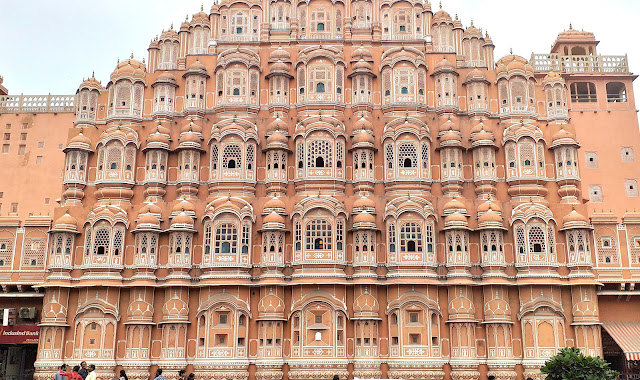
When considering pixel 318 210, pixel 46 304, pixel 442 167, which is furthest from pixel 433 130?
pixel 46 304

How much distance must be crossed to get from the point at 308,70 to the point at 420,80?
248 inches

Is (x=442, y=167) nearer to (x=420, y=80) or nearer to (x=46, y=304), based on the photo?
(x=420, y=80)

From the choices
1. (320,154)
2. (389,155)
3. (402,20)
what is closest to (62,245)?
(320,154)

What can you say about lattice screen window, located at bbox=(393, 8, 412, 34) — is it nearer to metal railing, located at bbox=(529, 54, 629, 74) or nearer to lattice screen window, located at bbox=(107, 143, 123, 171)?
metal railing, located at bbox=(529, 54, 629, 74)

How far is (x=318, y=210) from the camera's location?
31.6 metres

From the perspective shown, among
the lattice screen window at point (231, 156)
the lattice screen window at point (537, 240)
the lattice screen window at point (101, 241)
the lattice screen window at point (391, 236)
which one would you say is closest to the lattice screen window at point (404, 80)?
the lattice screen window at point (391, 236)

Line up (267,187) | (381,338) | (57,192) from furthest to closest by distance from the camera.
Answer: (57,192)
(267,187)
(381,338)

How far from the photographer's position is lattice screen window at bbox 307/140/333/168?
109ft

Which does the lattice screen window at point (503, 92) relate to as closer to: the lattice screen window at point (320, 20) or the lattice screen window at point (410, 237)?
the lattice screen window at point (410, 237)

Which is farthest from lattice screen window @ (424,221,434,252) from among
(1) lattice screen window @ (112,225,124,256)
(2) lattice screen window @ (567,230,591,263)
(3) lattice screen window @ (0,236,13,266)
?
(3) lattice screen window @ (0,236,13,266)

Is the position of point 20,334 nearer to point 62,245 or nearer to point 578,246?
point 62,245

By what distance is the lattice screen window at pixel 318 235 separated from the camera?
31344mm

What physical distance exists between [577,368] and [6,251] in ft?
101

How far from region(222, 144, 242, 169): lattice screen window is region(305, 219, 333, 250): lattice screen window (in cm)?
540
